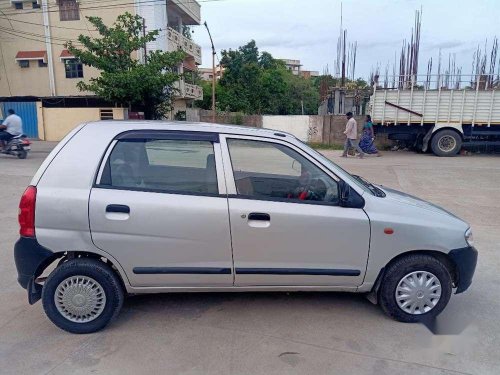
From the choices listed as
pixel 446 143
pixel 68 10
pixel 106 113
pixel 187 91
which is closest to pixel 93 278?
pixel 446 143

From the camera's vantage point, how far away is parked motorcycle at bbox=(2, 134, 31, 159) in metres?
12.1

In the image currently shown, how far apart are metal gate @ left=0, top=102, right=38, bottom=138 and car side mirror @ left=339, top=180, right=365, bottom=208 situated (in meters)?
21.1

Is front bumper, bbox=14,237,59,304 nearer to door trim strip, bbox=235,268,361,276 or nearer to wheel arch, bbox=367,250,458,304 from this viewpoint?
door trim strip, bbox=235,268,361,276

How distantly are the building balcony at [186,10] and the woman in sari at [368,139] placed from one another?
15.1 meters

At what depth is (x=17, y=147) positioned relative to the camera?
39.8 ft

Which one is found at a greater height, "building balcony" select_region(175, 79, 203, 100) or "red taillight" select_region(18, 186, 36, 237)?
"building balcony" select_region(175, 79, 203, 100)

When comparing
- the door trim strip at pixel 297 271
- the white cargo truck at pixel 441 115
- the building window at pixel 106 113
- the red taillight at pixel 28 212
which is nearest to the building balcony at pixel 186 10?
the building window at pixel 106 113

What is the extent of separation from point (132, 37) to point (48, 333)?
666 inches

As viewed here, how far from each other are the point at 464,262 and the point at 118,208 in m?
A: 2.80

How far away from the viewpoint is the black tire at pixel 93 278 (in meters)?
2.89

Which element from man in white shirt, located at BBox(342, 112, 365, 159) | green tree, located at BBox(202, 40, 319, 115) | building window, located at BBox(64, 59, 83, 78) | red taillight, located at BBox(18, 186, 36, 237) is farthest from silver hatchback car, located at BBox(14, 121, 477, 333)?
green tree, located at BBox(202, 40, 319, 115)

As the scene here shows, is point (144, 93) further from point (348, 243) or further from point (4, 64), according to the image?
point (348, 243)

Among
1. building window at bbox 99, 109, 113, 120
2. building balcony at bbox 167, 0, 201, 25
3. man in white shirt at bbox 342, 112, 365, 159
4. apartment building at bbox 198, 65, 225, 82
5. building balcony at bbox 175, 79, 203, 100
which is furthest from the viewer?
apartment building at bbox 198, 65, 225, 82

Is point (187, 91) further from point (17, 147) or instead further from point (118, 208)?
point (118, 208)
